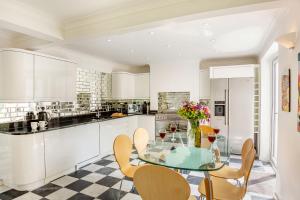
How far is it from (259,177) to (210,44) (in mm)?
2476

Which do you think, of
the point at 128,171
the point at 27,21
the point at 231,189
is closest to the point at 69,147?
the point at 128,171

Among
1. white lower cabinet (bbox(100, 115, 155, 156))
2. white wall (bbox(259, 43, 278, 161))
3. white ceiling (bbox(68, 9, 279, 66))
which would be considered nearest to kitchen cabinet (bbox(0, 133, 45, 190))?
white lower cabinet (bbox(100, 115, 155, 156))

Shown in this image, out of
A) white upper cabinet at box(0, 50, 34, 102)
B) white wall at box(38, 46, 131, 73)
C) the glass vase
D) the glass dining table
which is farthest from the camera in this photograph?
white wall at box(38, 46, 131, 73)

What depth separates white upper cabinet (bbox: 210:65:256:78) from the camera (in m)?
4.35

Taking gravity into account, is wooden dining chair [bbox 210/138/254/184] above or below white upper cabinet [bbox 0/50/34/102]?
below

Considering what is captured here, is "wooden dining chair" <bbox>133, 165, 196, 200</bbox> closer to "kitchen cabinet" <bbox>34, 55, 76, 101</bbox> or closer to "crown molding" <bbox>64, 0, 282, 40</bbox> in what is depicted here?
"crown molding" <bbox>64, 0, 282, 40</bbox>

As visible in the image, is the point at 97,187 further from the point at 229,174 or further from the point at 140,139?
the point at 229,174

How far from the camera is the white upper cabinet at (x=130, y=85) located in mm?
5246

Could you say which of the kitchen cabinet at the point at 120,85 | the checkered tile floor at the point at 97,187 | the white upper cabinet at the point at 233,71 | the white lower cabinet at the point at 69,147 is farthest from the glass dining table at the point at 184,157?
the kitchen cabinet at the point at 120,85

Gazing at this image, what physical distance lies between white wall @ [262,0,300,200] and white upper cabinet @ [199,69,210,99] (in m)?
2.59

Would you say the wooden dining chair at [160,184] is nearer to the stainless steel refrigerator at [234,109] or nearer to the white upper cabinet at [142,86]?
the stainless steel refrigerator at [234,109]

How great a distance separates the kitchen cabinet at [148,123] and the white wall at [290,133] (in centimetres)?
320

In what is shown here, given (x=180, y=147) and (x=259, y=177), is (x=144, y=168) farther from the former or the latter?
(x=259, y=177)

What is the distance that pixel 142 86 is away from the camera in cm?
570
